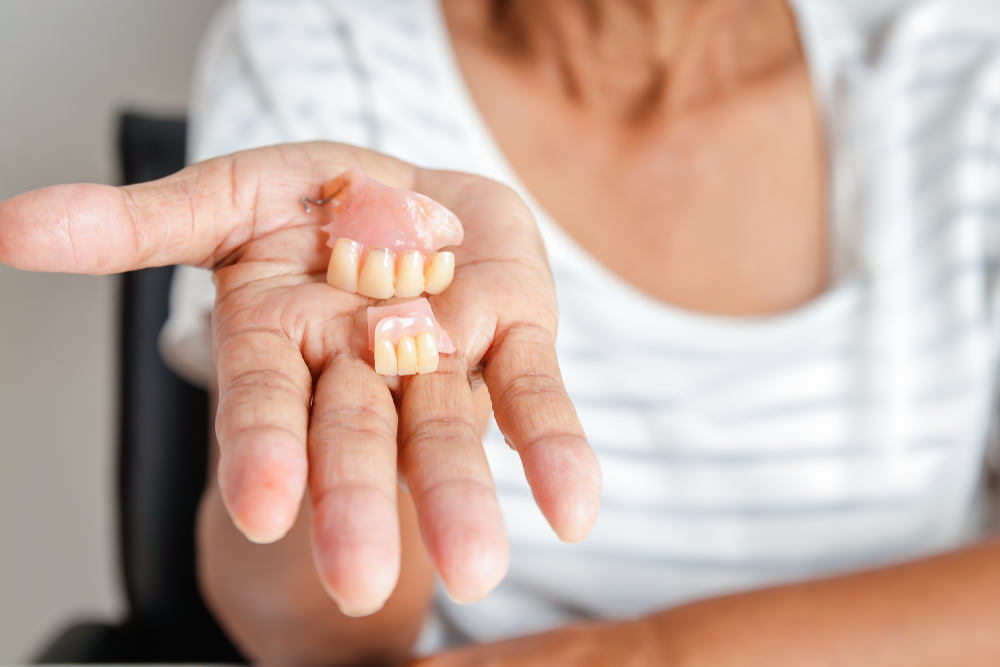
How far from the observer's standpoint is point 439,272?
45cm

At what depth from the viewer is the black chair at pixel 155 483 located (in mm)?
969

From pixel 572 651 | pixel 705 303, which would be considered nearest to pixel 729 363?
pixel 705 303

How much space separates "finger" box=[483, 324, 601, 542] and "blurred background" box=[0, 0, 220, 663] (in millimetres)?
565

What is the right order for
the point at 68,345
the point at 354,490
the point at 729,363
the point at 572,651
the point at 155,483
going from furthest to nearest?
1. the point at 68,345
2. the point at 155,483
3. the point at 729,363
4. the point at 572,651
5. the point at 354,490

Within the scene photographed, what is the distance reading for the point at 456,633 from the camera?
2.97ft

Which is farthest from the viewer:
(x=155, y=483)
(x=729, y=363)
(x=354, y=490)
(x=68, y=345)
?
(x=68, y=345)

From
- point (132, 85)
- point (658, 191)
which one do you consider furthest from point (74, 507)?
point (658, 191)

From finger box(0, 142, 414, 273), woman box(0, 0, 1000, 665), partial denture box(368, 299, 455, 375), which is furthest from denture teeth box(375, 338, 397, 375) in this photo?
woman box(0, 0, 1000, 665)

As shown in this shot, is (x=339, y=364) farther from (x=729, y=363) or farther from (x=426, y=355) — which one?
(x=729, y=363)

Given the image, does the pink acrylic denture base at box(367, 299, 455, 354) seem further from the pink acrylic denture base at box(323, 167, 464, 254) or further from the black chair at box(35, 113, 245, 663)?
the black chair at box(35, 113, 245, 663)

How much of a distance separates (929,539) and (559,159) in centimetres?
59

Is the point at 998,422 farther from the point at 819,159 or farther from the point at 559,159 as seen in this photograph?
the point at 559,159

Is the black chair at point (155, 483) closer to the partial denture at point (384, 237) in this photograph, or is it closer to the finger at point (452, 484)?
the partial denture at point (384, 237)

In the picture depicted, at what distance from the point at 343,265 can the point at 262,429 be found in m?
0.14
